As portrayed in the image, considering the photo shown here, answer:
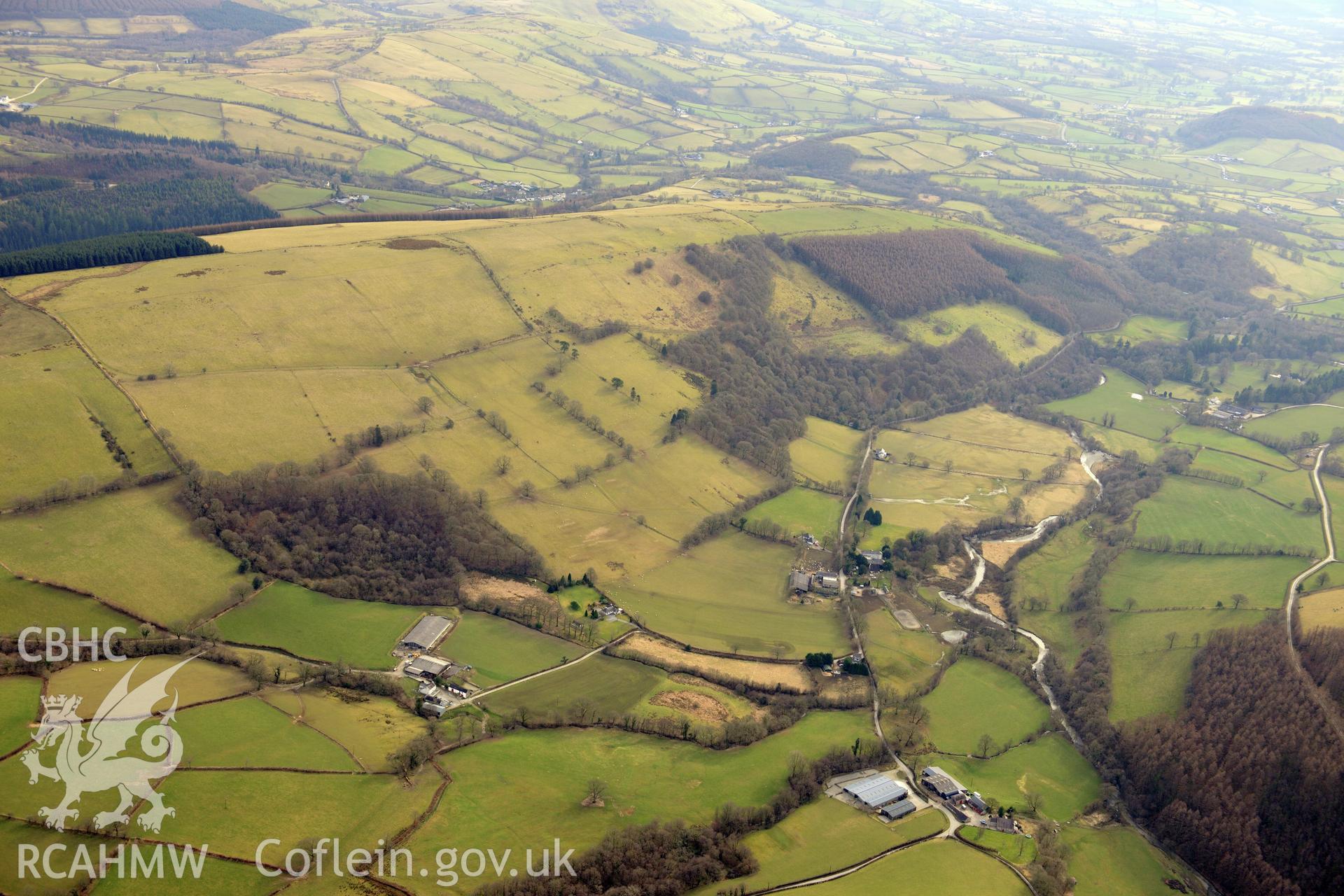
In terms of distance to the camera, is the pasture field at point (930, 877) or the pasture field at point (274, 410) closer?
the pasture field at point (930, 877)

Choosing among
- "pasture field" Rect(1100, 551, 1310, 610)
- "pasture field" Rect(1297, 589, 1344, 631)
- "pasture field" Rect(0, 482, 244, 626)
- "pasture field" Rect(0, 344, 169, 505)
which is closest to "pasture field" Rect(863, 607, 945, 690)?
"pasture field" Rect(1100, 551, 1310, 610)

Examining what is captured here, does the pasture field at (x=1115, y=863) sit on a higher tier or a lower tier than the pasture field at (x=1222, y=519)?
lower

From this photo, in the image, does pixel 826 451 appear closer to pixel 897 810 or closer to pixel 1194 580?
pixel 1194 580

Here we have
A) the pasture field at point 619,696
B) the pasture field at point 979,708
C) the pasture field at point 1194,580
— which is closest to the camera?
the pasture field at point 619,696

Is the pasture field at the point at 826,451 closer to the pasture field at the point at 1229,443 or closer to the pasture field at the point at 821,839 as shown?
the pasture field at the point at 1229,443

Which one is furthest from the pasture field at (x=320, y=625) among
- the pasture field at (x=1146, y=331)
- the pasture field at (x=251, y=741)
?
the pasture field at (x=1146, y=331)

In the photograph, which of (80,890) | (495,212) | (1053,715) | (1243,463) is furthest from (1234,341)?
(80,890)

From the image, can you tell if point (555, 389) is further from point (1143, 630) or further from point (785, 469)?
point (1143, 630)

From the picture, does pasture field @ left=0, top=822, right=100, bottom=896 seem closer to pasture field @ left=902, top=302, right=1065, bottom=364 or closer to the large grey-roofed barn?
the large grey-roofed barn
